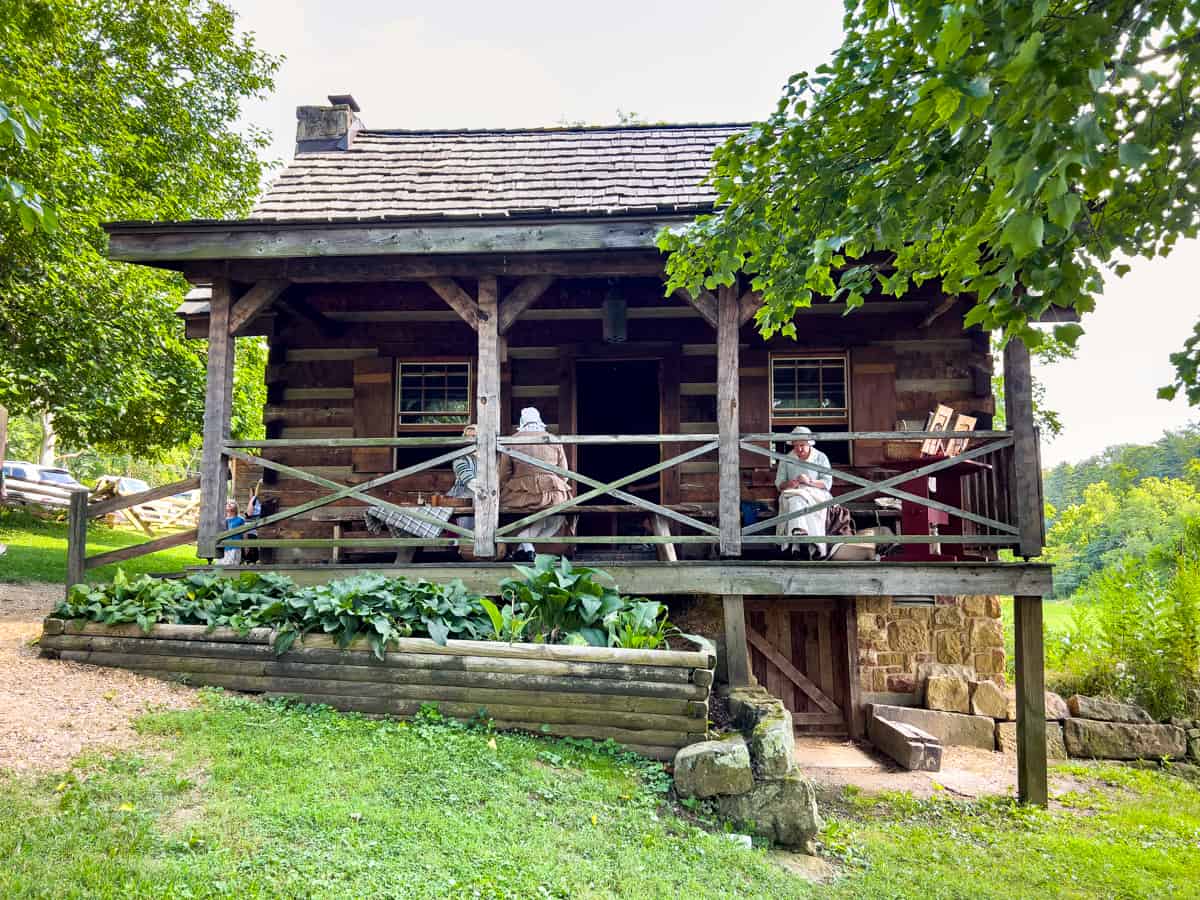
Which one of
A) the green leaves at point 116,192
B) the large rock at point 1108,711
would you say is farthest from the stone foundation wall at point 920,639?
the green leaves at point 116,192

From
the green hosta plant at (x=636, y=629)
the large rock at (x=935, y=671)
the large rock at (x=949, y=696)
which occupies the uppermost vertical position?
the green hosta plant at (x=636, y=629)

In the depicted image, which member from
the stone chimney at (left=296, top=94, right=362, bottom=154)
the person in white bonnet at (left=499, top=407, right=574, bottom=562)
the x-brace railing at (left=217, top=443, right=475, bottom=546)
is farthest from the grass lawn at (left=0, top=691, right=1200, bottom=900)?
the stone chimney at (left=296, top=94, right=362, bottom=154)

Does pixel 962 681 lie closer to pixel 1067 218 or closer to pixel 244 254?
pixel 1067 218

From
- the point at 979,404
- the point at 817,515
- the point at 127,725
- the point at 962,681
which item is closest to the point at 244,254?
the point at 127,725

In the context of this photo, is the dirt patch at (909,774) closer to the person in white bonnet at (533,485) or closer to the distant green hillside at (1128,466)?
the person in white bonnet at (533,485)

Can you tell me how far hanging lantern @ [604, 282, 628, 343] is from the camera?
798 cm

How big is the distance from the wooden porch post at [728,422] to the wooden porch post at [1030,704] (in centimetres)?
258

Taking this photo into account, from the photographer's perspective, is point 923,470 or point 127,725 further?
point 923,470

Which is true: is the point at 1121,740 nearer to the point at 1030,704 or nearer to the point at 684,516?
the point at 1030,704

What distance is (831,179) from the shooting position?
4.28 m

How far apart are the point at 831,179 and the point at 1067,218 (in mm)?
2218

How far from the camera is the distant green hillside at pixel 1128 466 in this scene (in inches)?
1102

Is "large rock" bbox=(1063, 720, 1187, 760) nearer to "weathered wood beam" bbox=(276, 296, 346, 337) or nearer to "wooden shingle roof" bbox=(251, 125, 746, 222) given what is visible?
"wooden shingle roof" bbox=(251, 125, 746, 222)

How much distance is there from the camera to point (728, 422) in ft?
22.2
